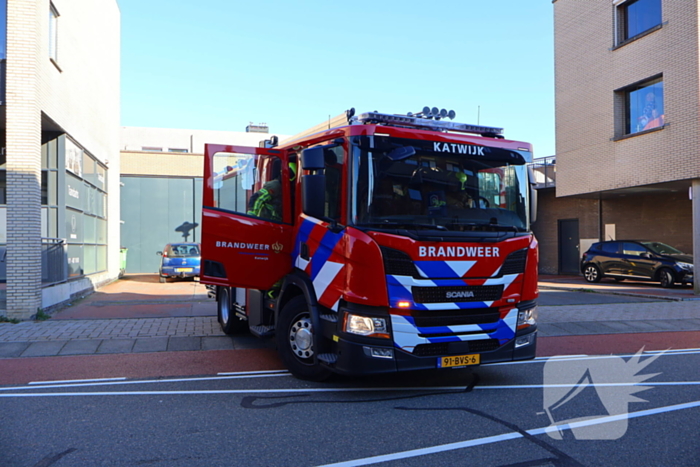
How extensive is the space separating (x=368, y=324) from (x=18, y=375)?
4.42 metres

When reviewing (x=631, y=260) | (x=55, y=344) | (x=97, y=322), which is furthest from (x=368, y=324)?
(x=631, y=260)

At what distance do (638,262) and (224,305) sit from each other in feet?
47.7

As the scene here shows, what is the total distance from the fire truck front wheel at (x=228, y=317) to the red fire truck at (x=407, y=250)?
2545 millimetres

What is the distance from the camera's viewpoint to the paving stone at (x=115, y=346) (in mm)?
8781

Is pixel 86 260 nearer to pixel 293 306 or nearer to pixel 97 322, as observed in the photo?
pixel 97 322

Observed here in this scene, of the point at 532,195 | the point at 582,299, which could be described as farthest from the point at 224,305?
the point at 582,299

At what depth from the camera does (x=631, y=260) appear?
19.7 meters

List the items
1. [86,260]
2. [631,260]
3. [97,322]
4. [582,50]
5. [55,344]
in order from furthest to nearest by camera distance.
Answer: [582,50], [631,260], [86,260], [97,322], [55,344]

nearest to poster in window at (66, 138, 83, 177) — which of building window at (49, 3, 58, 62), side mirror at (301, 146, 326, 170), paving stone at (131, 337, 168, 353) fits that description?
building window at (49, 3, 58, 62)

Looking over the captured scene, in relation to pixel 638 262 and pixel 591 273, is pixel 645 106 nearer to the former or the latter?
pixel 638 262

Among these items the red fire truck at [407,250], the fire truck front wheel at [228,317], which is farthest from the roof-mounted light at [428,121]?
the fire truck front wheel at [228,317]

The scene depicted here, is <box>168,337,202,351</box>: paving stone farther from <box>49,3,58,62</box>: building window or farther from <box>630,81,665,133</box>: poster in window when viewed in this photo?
<box>630,81,665,133</box>: poster in window

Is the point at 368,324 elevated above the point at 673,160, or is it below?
below

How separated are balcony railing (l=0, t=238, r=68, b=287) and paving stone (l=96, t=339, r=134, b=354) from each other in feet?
11.7
